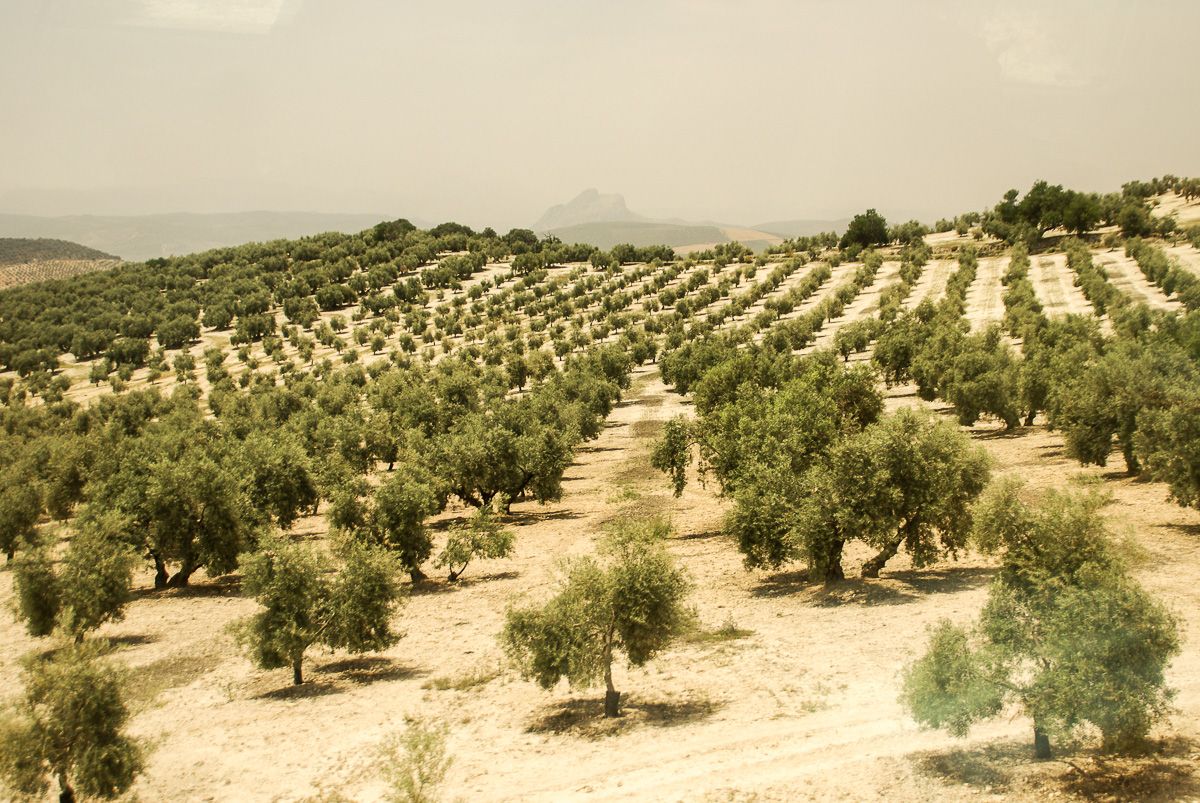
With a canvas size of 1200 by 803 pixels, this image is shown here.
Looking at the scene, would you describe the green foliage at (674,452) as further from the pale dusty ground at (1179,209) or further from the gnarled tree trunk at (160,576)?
the pale dusty ground at (1179,209)

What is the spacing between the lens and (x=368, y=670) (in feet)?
120

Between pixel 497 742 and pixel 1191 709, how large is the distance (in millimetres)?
19783

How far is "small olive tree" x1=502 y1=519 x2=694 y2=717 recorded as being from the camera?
29.0m

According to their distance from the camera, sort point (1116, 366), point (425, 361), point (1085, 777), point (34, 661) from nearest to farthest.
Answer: point (1085, 777) < point (34, 661) < point (1116, 366) < point (425, 361)

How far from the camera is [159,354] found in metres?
153

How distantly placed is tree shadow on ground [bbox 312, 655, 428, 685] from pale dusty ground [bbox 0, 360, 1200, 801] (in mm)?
125

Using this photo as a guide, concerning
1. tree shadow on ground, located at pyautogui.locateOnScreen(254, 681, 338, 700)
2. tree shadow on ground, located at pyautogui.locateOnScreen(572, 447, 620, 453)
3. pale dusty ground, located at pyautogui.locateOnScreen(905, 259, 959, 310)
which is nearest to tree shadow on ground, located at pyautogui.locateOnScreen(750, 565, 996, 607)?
tree shadow on ground, located at pyautogui.locateOnScreen(254, 681, 338, 700)

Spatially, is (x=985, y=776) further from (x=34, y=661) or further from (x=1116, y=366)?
(x=1116, y=366)

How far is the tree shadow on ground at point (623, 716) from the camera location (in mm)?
28156

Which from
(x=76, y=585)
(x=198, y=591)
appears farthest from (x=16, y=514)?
(x=76, y=585)

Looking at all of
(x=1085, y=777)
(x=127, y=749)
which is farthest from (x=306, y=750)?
(x=1085, y=777)

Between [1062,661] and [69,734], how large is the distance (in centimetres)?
2669

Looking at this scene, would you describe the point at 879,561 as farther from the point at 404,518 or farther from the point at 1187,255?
the point at 1187,255

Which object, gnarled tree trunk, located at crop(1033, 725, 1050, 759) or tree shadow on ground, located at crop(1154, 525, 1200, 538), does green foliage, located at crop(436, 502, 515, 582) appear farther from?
tree shadow on ground, located at crop(1154, 525, 1200, 538)
